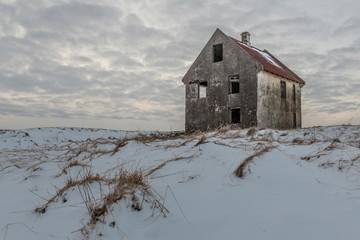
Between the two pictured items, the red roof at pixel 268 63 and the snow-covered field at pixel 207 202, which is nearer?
the snow-covered field at pixel 207 202

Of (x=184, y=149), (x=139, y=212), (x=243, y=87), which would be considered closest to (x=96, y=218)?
(x=139, y=212)

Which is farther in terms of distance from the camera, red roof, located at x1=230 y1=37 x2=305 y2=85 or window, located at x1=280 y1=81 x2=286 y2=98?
window, located at x1=280 y1=81 x2=286 y2=98

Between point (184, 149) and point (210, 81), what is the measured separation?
1088 centimetres

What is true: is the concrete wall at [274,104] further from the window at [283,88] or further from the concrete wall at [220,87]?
the concrete wall at [220,87]

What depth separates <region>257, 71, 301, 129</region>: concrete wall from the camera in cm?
1291

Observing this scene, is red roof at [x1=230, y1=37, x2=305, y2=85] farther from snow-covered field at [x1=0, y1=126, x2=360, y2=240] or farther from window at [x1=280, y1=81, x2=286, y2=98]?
snow-covered field at [x1=0, y1=126, x2=360, y2=240]

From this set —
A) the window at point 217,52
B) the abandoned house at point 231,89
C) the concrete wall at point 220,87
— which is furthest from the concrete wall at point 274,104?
the window at point 217,52

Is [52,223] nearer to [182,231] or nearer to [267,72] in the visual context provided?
[182,231]

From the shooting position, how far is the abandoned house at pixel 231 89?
12852 mm

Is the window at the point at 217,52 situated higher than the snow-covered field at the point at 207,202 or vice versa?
the window at the point at 217,52

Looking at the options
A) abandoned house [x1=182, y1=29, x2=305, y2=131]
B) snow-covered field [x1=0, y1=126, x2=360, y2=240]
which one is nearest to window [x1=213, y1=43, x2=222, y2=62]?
abandoned house [x1=182, y1=29, x2=305, y2=131]

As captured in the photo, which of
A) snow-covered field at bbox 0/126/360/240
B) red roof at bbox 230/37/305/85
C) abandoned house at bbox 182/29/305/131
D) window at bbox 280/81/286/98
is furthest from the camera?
window at bbox 280/81/286/98

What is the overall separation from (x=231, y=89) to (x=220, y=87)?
2.00ft

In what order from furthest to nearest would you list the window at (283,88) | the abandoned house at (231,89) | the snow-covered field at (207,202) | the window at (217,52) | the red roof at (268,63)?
1. the window at (283,88)
2. the window at (217,52)
3. the red roof at (268,63)
4. the abandoned house at (231,89)
5. the snow-covered field at (207,202)
